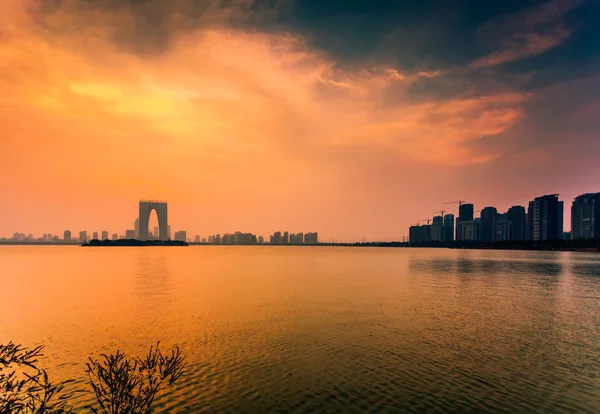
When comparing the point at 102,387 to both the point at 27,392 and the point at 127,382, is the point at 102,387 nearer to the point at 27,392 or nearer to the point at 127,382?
the point at 27,392

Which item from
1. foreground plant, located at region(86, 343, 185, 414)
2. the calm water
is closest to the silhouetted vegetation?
foreground plant, located at region(86, 343, 185, 414)

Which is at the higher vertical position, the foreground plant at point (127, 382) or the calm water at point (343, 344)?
the foreground plant at point (127, 382)

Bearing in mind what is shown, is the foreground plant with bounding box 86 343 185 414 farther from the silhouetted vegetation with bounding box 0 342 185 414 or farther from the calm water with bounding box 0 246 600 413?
the calm water with bounding box 0 246 600 413

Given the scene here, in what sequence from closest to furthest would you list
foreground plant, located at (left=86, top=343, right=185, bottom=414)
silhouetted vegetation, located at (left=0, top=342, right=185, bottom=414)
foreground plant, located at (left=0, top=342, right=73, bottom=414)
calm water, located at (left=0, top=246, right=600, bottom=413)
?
foreground plant, located at (left=0, top=342, right=73, bottom=414) → silhouetted vegetation, located at (left=0, top=342, right=185, bottom=414) → foreground plant, located at (left=86, top=343, right=185, bottom=414) → calm water, located at (left=0, top=246, right=600, bottom=413)

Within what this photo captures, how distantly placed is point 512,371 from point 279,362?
19007 mm

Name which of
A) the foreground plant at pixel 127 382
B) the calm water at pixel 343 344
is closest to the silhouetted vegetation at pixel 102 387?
the foreground plant at pixel 127 382

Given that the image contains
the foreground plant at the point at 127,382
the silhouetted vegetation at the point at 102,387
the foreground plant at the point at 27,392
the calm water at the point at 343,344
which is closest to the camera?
the foreground plant at the point at 27,392

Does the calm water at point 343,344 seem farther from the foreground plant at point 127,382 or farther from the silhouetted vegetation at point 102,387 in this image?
the foreground plant at point 127,382

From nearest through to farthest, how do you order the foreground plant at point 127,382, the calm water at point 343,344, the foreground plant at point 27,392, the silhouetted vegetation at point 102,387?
the foreground plant at point 27,392, the silhouetted vegetation at point 102,387, the foreground plant at point 127,382, the calm water at point 343,344

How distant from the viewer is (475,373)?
2609 centimetres

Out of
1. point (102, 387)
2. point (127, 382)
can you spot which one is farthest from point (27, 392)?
point (127, 382)

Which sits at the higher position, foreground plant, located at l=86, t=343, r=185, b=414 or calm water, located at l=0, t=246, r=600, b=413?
foreground plant, located at l=86, t=343, r=185, b=414

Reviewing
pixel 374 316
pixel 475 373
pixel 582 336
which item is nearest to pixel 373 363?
pixel 475 373

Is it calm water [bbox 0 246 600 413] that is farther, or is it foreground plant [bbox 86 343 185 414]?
calm water [bbox 0 246 600 413]
